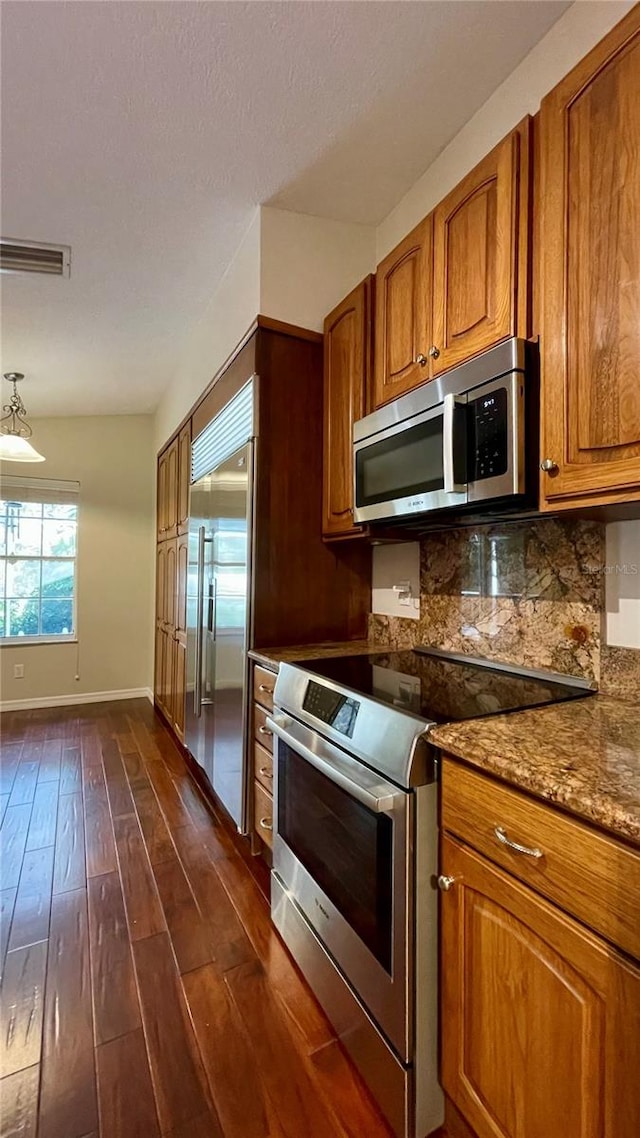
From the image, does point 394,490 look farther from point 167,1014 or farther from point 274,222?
point 167,1014

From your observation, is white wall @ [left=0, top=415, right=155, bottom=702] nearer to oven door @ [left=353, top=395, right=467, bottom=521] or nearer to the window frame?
the window frame

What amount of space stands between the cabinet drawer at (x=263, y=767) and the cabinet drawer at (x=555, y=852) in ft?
3.48

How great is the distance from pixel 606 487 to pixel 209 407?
2455 millimetres

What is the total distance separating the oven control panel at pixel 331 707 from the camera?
1.32 meters

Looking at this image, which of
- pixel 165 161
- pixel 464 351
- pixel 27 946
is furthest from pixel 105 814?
pixel 165 161

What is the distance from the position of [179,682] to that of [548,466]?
305 cm

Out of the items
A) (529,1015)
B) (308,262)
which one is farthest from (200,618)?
(529,1015)

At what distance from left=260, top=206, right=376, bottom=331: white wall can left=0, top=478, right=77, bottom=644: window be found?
3.46 m

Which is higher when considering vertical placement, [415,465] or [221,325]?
[221,325]

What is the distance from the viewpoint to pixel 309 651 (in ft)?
6.79

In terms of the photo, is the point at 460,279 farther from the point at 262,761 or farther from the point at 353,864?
the point at 262,761

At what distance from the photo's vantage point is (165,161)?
75.5 inches

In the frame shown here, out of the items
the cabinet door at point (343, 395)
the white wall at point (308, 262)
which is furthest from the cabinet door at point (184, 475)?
the cabinet door at point (343, 395)

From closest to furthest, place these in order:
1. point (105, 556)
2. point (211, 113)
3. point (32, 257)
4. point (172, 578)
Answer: point (211, 113), point (32, 257), point (172, 578), point (105, 556)
